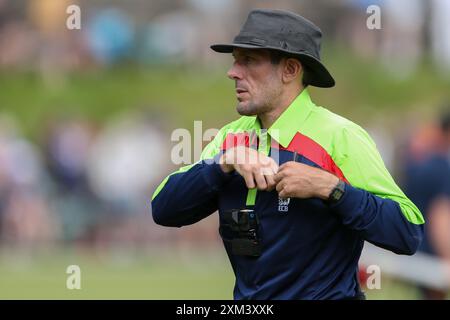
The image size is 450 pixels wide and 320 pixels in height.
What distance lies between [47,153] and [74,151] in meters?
0.63

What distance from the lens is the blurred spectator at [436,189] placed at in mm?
11469

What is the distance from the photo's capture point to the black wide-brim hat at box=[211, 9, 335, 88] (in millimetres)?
5805

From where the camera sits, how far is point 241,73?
593 cm

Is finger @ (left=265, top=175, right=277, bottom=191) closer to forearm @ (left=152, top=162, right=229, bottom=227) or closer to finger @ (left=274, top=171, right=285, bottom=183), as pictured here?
finger @ (left=274, top=171, right=285, bottom=183)

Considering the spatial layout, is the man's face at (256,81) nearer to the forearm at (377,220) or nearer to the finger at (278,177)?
the finger at (278,177)

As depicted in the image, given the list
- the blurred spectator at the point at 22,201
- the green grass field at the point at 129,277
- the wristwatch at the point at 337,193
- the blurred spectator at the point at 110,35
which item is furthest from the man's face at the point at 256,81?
the blurred spectator at the point at 110,35

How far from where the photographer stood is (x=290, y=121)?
5.92 meters

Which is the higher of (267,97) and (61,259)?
(267,97)

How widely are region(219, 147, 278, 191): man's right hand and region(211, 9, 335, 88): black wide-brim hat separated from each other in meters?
0.56

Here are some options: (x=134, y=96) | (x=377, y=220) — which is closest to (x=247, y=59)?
(x=377, y=220)

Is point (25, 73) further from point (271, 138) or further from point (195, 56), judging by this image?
point (271, 138)

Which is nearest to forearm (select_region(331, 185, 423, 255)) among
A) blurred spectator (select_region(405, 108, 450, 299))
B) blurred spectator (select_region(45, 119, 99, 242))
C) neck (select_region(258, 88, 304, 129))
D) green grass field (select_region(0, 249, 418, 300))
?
neck (select_region(258, 88, 304, 129))

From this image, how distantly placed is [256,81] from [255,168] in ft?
1.90
